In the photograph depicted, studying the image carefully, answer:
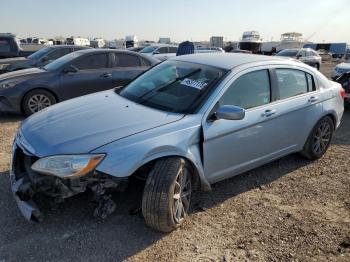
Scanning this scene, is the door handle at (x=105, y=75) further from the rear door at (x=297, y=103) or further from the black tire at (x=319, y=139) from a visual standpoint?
the black tire at (x=319, y=139)

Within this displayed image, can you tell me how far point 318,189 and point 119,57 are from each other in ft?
18.6

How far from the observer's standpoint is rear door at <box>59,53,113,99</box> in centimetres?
793

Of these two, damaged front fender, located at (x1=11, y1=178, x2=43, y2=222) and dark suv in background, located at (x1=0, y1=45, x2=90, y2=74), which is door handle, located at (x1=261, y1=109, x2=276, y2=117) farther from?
dark suv in background, located at (x1=0, y1=45, x2=90, y2=74)

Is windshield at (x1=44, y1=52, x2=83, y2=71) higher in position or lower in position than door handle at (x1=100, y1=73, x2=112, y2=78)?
higher

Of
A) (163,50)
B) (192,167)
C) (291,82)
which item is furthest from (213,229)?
(163,50)

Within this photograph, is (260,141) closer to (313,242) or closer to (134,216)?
(313,242)

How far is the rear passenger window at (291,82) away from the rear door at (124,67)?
4444 mm

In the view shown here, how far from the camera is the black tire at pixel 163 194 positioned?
325 centimetres

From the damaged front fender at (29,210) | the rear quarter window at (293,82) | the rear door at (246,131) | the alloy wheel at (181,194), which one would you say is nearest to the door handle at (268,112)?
the rear door at (246,131)

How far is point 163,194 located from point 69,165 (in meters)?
0.84

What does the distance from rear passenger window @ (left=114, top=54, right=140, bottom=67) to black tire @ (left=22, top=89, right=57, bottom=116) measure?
1726 mm

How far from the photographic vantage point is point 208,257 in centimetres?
318

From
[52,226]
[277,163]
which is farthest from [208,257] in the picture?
[277,163]

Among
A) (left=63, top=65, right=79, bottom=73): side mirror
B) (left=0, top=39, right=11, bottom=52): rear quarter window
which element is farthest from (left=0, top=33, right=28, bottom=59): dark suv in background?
(left=63, top=65, right=79, bottom=73): side mirror
